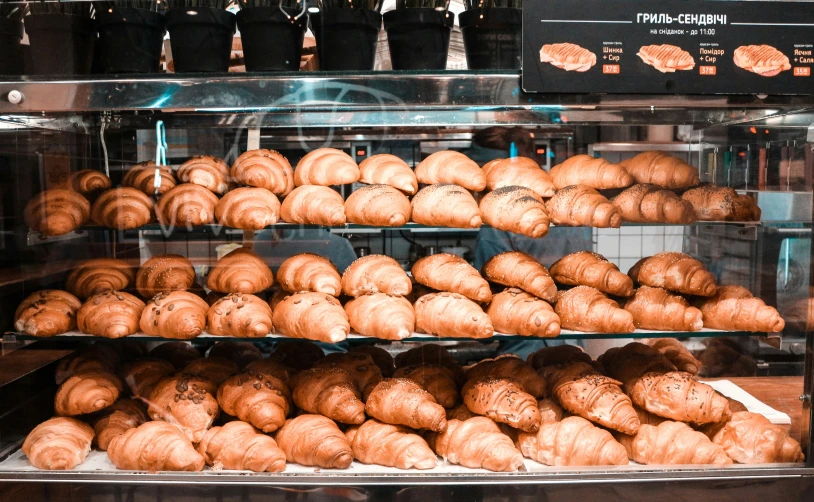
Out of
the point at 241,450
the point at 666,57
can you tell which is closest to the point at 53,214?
the point at 241,450

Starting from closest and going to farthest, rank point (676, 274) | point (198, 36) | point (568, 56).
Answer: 1. point (568, 56)
2. point (198, 36)
3. point (676, 274)

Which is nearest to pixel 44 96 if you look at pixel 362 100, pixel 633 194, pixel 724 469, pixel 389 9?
→ pixel 362 100

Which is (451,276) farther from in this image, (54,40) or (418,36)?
(54,40)

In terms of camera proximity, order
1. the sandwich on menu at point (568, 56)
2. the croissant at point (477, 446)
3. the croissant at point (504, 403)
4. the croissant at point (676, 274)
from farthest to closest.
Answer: the croissant at point (676, 274)
the croissant at point (504, 403)
the croissant at point (477, 446)
the sandwich on menu at point (568, 56)

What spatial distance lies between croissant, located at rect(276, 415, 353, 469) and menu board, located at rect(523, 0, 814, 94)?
54.2 inches

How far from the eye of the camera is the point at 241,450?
220 cm

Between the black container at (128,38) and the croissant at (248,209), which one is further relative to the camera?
the croissant at (248,209)

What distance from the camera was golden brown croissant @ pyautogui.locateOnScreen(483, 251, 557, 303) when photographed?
2.34 meters

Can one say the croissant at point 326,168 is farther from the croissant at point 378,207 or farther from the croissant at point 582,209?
the croissant at point 582,209

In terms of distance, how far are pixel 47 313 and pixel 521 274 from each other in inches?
69.7

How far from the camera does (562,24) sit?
6.81 feet

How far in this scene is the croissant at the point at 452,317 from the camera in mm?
2217

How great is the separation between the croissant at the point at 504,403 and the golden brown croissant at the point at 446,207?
0.62 m

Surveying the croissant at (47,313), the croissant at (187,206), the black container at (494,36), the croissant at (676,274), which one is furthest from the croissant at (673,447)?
the croissant at (47,313)
